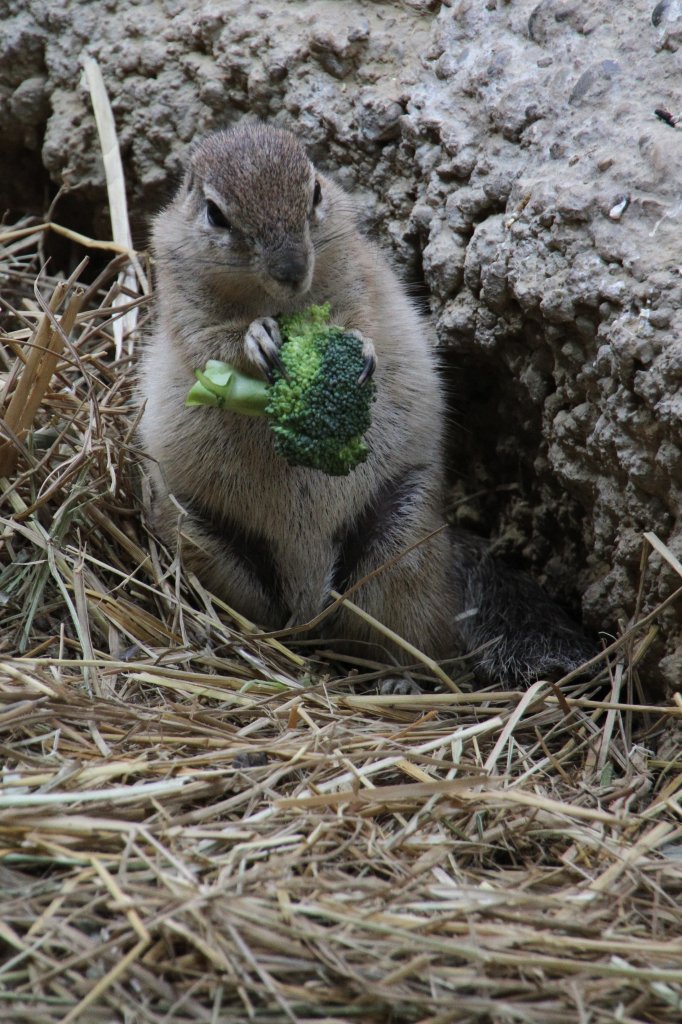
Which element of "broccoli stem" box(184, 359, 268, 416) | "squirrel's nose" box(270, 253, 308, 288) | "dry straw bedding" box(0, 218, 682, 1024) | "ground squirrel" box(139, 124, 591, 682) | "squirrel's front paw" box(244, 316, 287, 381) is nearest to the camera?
"dry straw bedding" box(0, 218, 682, 1024)

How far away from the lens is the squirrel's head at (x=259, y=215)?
3750 mm

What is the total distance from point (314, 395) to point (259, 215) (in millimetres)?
703

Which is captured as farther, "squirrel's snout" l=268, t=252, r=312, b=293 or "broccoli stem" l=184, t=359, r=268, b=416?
"broccoli stem" l=184, t=359, r=268, b=416

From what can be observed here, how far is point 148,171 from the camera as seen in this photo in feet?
19.2

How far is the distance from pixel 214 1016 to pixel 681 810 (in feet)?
5.35

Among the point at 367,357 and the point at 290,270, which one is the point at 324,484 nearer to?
the point at 367,357

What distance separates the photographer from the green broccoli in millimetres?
3805

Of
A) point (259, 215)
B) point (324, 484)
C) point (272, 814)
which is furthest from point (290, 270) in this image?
point (272, 814)

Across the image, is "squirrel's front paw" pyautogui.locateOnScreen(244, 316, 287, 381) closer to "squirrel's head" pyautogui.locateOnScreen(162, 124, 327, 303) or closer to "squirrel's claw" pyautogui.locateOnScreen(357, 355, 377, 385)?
"squirrel's head" pyautogui.locateOnScreen(162, 124, 327, 303)

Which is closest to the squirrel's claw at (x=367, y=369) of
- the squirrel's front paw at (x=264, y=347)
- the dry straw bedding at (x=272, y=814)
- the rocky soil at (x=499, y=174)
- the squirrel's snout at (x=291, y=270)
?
the squirrel's front paw at (x=264, y=347)

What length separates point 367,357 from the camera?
3.98m

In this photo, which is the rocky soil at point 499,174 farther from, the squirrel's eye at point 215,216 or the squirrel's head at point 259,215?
the squirrel's eye at point 215,216

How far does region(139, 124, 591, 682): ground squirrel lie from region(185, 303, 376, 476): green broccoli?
0.15 m

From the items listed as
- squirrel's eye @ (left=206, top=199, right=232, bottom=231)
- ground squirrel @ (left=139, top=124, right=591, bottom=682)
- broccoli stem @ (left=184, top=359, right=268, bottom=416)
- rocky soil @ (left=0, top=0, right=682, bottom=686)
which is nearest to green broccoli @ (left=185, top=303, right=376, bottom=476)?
broccoli stem @ (left=184, top=359, right=268, bottom=416)
